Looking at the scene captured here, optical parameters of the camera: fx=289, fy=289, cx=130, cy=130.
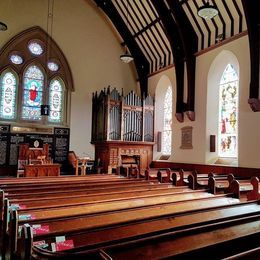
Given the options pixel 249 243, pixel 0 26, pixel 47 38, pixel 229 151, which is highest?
pixel 47 38

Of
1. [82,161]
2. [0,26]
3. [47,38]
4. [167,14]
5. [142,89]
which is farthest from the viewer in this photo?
[142,89]

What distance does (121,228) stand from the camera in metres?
2.07

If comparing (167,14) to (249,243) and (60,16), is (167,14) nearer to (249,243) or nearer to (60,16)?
(60,16)

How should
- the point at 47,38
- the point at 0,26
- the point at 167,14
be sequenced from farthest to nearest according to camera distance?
1. the point at 47,38
2. the point at 167,14
3. the point at 0,26

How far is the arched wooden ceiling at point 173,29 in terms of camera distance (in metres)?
8.02

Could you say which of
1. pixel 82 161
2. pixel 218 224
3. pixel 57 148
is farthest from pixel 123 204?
pixel 57 148

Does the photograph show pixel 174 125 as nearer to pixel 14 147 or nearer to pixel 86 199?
pixel 14 147

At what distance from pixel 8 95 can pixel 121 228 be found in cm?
941

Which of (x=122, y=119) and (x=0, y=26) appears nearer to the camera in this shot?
(x=0, y=26)

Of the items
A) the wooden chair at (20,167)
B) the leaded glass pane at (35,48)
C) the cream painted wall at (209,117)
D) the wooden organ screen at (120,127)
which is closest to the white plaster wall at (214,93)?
the cream painted wall at (209,117)

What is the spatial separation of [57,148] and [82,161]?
127cm

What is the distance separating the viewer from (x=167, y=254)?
1.62m

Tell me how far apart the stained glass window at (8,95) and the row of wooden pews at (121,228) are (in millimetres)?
7507

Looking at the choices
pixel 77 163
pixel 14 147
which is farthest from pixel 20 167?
pixel 77 163
